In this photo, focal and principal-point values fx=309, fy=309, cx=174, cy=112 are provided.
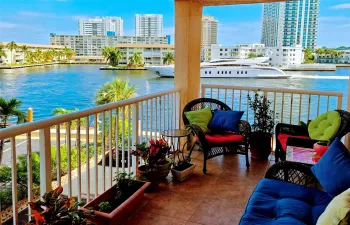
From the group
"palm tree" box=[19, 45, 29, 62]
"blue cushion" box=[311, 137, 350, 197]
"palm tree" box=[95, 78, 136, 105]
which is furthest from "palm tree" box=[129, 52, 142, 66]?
"blue cushion" box=[311, 137, 350, 197]

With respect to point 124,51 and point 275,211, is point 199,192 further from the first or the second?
point 124,51

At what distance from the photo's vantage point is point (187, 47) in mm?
4469

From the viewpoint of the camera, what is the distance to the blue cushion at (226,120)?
410cm

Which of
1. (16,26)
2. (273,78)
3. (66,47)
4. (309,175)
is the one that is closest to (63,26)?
(16,26)

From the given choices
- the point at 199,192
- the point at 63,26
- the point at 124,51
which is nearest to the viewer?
the point at 199,192

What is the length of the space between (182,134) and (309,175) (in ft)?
5.22

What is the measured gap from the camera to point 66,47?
11039 millimetres

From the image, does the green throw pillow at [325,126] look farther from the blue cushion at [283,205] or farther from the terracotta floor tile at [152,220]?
the terracotta floor tile at [152,220]

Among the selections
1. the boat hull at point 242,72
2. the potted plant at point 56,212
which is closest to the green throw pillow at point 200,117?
the potted plant at point 56,212

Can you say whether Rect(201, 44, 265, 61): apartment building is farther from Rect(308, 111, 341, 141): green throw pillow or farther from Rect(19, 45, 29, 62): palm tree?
Rect(19, 45, 29, 62): palm tree

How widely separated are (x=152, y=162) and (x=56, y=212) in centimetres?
159

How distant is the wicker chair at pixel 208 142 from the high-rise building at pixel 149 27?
6.14 meters

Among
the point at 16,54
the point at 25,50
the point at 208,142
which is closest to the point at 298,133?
the point at 208,142

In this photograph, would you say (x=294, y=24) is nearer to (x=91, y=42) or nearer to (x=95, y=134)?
(x=95, y=134)
